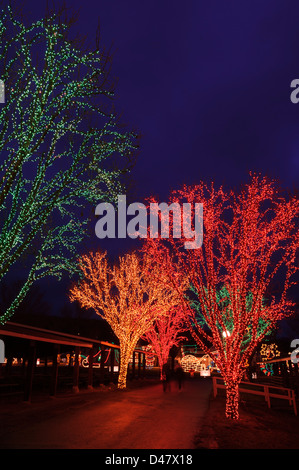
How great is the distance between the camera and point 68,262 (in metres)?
9.81

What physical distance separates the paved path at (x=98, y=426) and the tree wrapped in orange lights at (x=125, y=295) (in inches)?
301

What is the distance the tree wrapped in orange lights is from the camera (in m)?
20.9

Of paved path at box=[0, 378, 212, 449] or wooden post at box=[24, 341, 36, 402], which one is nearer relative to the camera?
paved path at box=[0, 378, 212, 449]

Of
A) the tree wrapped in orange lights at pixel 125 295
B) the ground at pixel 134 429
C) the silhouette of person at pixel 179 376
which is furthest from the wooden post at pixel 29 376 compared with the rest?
the silhouette of person at pixel 179 376

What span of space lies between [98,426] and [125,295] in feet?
40.8

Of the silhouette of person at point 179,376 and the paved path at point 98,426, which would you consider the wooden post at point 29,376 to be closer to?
the paved path at point 98,426

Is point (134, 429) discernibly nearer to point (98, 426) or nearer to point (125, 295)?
point (98, 426)

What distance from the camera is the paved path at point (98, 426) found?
7.06 meters

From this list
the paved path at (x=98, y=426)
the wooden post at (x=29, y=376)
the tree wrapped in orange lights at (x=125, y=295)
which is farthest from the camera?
the tree wrapped in orange lights at (x=125, y=295)

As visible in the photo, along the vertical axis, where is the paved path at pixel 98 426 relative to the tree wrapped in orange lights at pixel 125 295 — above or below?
below

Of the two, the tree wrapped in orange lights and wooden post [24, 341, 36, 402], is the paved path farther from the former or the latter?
the tree wrapped in orange lights

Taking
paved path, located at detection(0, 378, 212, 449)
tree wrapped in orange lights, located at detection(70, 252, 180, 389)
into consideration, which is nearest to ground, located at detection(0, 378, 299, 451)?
paved path, located at detection(0, 378, 212, 449)

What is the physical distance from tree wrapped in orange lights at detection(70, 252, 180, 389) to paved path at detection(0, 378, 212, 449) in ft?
25.1
